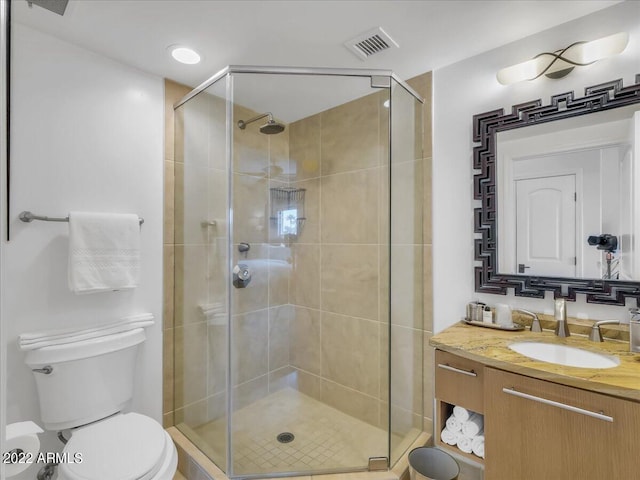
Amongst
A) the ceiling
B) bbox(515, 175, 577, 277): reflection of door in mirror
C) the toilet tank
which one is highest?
the ceiling

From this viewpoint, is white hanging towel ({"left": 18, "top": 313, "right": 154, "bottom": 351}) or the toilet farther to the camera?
white hanging towel ({"left": 18, "top": 313, "right": 154, "bottom": 351})

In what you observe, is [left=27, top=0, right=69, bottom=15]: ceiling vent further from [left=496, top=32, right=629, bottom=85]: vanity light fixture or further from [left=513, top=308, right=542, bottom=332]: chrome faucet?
[left=513, top=308, right=542, bottom=332]: chrome faucet

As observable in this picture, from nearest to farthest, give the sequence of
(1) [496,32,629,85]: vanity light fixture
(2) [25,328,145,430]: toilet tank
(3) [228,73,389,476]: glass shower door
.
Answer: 1. (1) [496,32,629,85]: vanity light fixture
2. (2) [25,328,145,430]: toilet tank
3. (3) [228,73,389,476]: glass shower door

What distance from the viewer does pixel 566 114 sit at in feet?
5.06

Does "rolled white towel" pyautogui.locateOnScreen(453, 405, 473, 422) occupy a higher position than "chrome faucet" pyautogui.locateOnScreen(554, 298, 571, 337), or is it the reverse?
"chrome faucet" pyautogui.locateOnScreen(554, 298, 571, 337)

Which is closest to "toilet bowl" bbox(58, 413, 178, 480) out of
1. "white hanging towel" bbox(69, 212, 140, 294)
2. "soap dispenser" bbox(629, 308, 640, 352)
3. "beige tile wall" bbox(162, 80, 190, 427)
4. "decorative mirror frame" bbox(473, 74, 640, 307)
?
"beige tile wall" bbox(162, 80, 190, 427)

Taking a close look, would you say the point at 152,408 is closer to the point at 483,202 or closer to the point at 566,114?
the point at 483,202

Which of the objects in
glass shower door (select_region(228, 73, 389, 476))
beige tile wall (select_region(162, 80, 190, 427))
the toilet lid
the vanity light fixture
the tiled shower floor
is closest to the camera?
the toilet lid

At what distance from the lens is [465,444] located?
1.45 meters

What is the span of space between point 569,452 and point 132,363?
1.92 metres

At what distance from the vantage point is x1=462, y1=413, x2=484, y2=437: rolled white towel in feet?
4.77

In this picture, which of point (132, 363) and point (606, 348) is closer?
point (606, 348)

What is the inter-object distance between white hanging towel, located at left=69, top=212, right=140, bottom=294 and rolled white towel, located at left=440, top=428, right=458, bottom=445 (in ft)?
5.48

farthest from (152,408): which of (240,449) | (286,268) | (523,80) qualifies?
(523,80)
